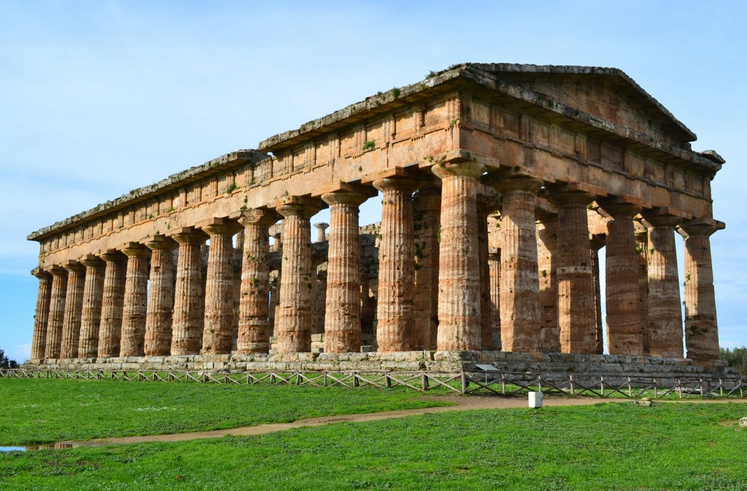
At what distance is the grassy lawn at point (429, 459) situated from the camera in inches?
420

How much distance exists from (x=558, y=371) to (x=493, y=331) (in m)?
12.0

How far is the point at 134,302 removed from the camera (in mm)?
42156

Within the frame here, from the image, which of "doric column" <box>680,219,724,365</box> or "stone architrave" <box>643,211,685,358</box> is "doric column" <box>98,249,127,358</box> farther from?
"doric column" <box>680,219,724,365</box>

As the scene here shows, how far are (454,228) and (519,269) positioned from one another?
3086mm

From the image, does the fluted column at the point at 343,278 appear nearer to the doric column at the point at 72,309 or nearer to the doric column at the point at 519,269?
the doric column at the point at 519,269

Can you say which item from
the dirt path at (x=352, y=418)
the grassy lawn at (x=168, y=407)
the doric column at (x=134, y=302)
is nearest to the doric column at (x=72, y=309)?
the doric column at (x=134, y=302)

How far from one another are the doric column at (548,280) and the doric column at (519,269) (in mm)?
7726

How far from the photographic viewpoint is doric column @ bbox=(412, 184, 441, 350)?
30594 millimetres

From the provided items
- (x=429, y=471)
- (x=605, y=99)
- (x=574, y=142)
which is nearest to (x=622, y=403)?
(x=429, y=471)

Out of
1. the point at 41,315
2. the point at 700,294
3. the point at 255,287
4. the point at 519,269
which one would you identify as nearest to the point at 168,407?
the point at 519,269

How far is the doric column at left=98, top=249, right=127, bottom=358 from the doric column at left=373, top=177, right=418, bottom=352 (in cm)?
2324

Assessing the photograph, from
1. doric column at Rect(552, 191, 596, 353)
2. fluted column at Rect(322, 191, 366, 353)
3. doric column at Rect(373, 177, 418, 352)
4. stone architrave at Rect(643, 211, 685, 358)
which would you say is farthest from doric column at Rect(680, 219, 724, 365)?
fluted column at Rect(322, 191, 366, 353)

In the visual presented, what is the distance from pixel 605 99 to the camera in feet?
→ 104

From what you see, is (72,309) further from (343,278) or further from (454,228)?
A: (454,228)
